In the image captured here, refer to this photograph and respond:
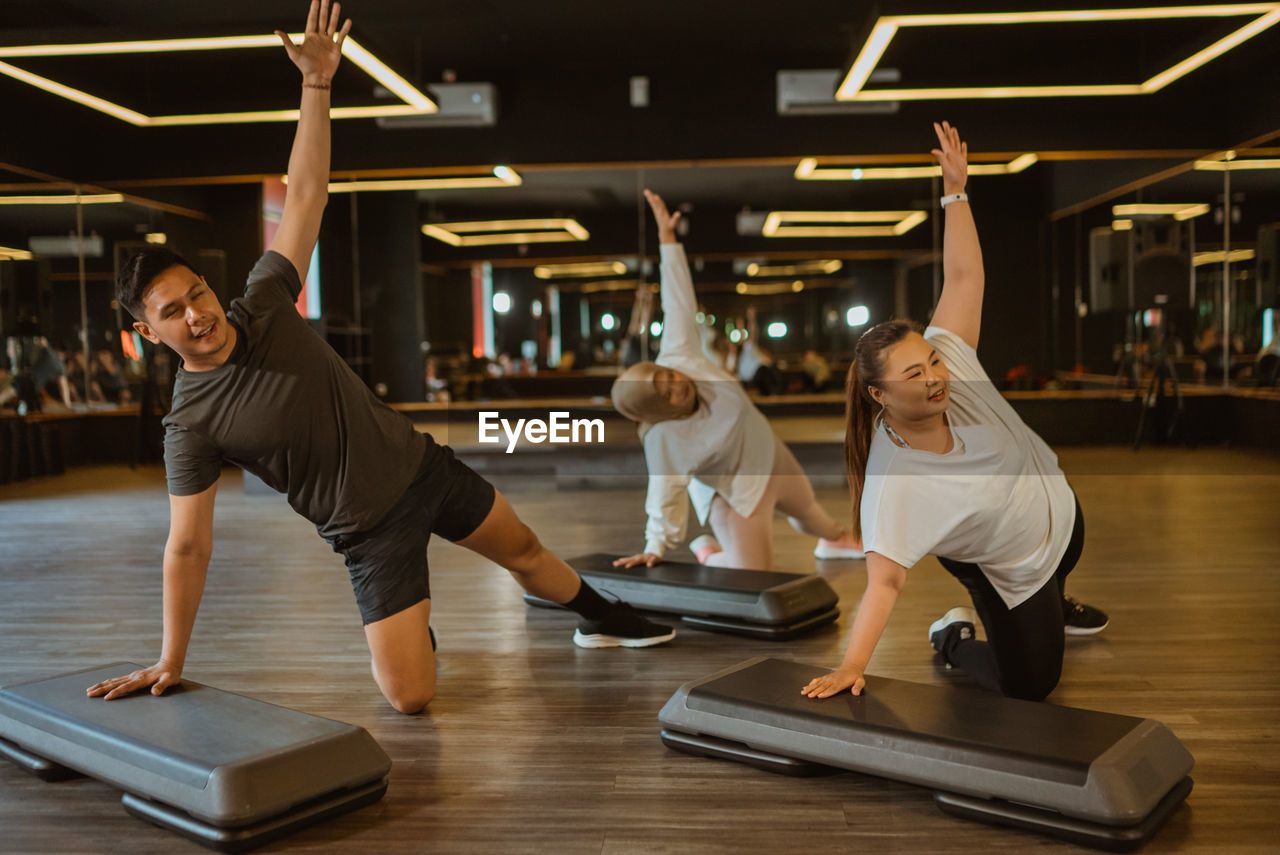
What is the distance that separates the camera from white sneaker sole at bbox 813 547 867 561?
4430 mm

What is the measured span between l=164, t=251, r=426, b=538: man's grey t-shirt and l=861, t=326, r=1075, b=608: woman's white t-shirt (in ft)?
3.81

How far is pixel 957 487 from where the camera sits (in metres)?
2.13

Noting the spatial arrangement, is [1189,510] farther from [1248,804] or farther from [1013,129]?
[1248,804]

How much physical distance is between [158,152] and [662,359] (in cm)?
643

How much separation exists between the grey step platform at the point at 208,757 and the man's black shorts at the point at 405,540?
38cm

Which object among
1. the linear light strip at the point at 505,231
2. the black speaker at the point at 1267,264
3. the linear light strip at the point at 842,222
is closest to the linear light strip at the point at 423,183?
the linear light strip at the point at 505,231

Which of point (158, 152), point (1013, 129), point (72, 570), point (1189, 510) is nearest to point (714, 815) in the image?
point (72, 570)

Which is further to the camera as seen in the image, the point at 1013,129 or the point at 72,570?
the point at 1013,129

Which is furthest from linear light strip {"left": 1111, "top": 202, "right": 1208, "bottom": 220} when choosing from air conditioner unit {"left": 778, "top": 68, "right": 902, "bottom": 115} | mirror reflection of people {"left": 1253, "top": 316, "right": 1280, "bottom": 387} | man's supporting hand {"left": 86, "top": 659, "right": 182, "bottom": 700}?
man's supporting hand {"left": 86, "top": 659, "right": 182, "bottom": 700}

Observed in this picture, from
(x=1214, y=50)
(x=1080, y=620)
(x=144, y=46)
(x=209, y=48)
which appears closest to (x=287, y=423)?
(x=1080, y=620)

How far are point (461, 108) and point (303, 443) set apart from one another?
5.79 m

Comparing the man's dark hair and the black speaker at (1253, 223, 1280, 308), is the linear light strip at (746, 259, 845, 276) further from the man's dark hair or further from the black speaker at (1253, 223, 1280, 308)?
the man's dark hair

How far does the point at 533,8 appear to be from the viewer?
623 cm

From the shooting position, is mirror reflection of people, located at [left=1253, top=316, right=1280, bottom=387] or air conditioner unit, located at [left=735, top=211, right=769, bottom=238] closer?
mirror reflection of people, located at [left=1253, top=316, right=1280, bottom=387]
